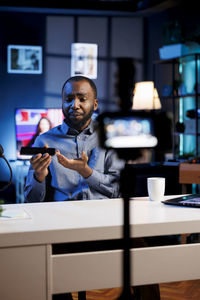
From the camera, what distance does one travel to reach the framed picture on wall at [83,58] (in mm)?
6805

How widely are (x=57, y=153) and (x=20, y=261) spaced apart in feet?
2.66

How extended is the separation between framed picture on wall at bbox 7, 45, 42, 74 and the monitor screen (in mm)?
675

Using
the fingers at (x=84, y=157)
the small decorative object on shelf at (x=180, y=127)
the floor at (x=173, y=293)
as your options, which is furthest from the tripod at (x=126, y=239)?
the small decorative object on shelf at (x=180, y=127)

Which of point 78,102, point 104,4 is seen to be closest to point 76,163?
point 78,102

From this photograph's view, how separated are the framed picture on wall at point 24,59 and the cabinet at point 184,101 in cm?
170

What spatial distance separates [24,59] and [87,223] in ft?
17.4

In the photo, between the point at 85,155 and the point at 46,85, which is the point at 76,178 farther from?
the point at 46,85

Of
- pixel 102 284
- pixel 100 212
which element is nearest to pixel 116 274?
pixel 102 284

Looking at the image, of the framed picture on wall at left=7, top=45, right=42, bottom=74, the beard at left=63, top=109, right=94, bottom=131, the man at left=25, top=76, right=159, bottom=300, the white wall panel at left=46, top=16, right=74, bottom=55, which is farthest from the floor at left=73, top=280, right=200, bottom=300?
the white wall panel at left=46, top=16, right=74, bottom=55

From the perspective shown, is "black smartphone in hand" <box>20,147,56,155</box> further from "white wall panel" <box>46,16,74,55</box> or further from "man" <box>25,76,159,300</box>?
"white wall panel" <box>46,16,74,55</box>

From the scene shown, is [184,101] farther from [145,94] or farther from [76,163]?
→ [76,163]

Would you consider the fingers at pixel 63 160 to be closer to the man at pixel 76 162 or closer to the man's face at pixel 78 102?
the man at pixel 76 162

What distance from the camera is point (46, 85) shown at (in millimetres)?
6719

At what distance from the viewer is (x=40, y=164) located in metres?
2.24
